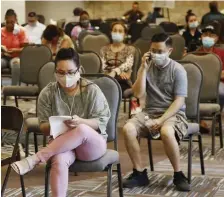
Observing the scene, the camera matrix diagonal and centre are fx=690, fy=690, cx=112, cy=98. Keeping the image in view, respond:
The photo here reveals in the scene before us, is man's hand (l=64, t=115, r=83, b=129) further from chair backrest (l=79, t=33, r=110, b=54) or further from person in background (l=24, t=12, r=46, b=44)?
person in background (l=24, t=12, r=46, b=44)

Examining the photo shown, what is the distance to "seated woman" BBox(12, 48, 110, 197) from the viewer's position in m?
4.20

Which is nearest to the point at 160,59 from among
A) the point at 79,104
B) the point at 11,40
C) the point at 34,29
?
the point at 79,104

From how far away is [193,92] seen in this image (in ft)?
18.9

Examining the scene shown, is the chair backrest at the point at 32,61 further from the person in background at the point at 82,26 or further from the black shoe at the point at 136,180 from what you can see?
the person in background at the point at 82,26

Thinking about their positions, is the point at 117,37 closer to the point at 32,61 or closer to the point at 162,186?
the point at 32,61

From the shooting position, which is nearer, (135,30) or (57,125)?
(57,125)

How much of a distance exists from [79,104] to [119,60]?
3.09m

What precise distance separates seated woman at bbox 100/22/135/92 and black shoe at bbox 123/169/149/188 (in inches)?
85.7

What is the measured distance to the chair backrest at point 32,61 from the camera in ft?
Answer: 26.3

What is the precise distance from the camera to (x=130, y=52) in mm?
7504

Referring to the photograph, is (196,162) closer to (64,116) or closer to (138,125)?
(138,125)

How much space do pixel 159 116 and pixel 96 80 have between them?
63 cm

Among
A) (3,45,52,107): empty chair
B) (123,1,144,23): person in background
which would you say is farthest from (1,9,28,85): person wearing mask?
(123,1,144,23): person in background

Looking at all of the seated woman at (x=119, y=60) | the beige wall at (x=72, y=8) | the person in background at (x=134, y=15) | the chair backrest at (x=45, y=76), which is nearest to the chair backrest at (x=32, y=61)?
the seated woman at (x=119, y=60)
